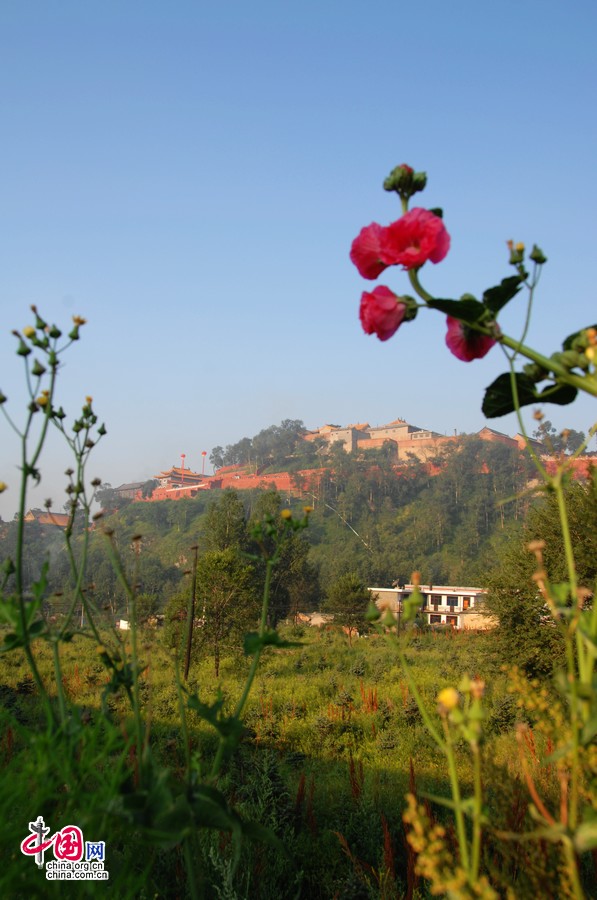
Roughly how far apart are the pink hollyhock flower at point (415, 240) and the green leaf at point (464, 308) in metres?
0.06

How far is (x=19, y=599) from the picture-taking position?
29.9 inches

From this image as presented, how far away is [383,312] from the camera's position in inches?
25.5

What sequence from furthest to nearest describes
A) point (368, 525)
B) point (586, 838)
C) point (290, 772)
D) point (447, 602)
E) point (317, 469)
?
point (317, 469), point (368, 525), point (447, 602), point (290, 772), point (586, 838)

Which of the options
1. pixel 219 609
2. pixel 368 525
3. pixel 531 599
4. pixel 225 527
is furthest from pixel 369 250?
pixel 368 525

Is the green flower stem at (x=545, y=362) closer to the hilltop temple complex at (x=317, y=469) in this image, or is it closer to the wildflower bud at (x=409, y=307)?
the wildflower bud at (x=409, y=307)

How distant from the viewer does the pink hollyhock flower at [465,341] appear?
65 cm

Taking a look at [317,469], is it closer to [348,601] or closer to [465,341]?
[348,601]

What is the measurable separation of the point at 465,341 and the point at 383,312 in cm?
10

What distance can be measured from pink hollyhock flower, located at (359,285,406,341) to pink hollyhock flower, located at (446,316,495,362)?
0.06 metres

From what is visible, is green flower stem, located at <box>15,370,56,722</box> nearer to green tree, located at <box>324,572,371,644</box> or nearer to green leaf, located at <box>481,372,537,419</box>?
green leaf, located at <box>481,372,537,419</box>

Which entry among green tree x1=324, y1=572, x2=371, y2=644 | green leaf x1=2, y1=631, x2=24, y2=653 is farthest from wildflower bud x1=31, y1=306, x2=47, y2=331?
green tree x1=324, y1=572, x2=371, y2=644

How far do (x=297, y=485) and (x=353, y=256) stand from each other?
7833cm

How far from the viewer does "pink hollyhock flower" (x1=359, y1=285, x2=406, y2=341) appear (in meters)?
0.65

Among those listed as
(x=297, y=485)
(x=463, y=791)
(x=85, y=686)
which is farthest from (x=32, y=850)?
(x=297, y=485)
